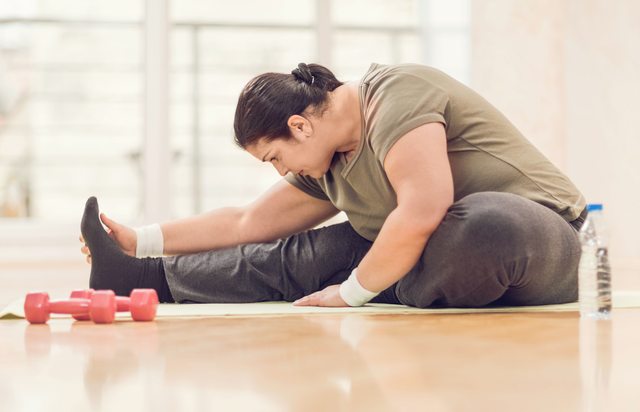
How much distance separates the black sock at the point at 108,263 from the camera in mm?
1966

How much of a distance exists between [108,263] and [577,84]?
276 centimetres

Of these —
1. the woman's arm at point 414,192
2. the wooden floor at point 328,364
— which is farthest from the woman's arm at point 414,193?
the wooden floor at point 328,364

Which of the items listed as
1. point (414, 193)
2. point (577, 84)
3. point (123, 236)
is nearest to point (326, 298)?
point (414, 193)

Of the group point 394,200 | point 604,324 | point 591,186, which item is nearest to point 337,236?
point 394,200

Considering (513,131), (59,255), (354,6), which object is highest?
(354,6)

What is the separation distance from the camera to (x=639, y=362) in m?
1.12

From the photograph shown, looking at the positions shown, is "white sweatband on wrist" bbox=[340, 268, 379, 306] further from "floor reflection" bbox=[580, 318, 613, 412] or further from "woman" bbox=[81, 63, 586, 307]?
"floor reflection" bbox=[580, 318, 613, 412]

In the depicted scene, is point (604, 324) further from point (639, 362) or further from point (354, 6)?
point (354, 6)

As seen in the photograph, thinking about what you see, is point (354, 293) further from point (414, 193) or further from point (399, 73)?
point (399, 73)

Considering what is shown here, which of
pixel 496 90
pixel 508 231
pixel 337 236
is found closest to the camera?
pixel 508 231

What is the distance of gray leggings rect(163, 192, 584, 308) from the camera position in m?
1.64

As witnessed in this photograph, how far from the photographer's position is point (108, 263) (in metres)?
1.98

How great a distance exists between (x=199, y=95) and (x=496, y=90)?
1402mm

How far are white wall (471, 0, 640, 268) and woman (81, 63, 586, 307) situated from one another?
196cm
